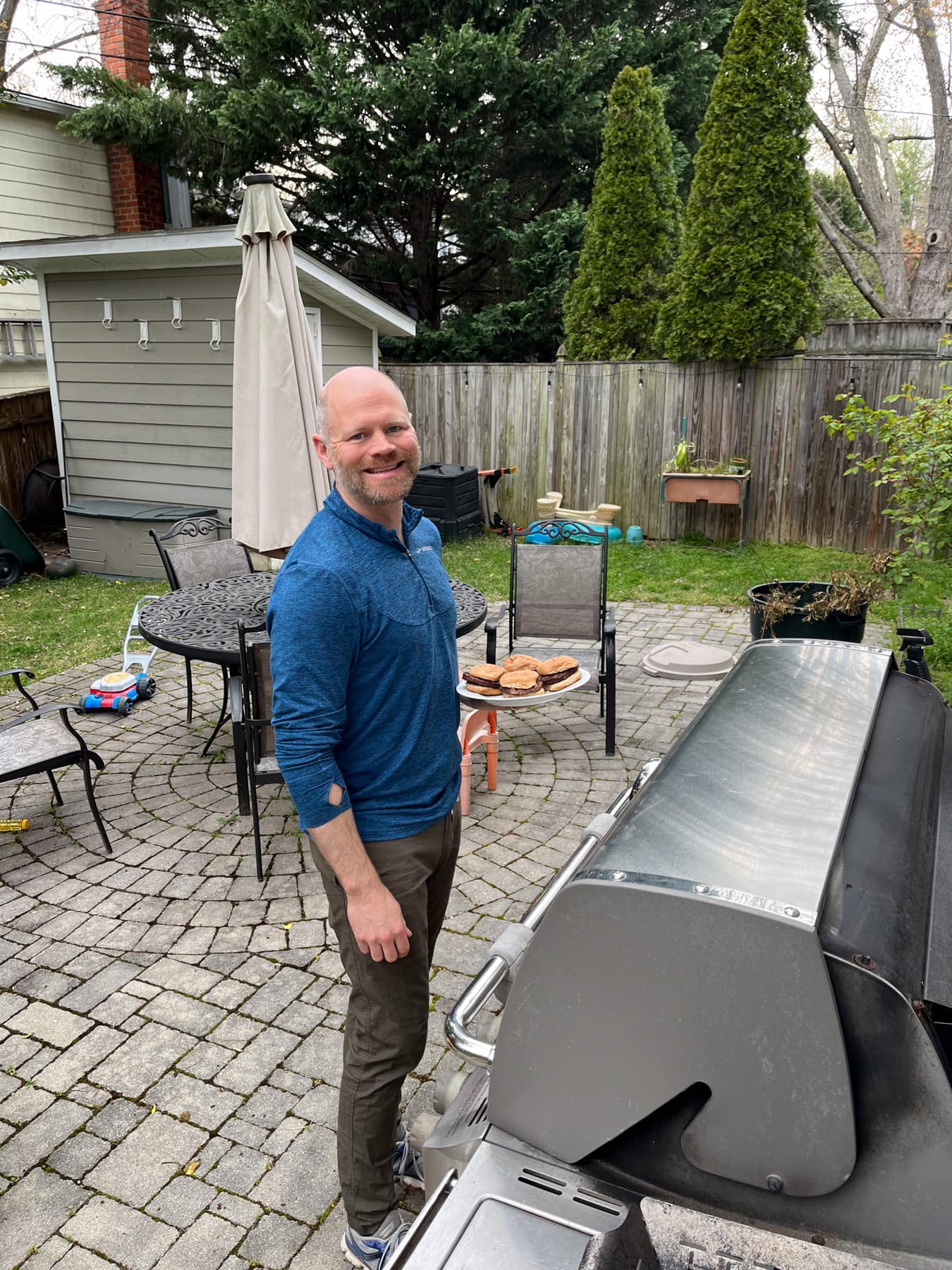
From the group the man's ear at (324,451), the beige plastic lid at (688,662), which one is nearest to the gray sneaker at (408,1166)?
the man's ear at (324,451)

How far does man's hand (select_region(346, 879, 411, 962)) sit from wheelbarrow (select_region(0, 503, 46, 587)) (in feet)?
28.6

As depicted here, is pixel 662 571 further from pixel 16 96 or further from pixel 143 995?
pixel 16 96

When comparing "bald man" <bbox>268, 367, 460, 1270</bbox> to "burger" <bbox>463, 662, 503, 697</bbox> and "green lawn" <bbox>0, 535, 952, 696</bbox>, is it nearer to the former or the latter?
"burger" <bbox>463, 662, 503, 697</bbox>

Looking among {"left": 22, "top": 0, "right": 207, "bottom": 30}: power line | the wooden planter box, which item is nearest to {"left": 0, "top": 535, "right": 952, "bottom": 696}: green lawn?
the wooden planter box

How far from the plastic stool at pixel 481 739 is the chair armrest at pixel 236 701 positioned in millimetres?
1068

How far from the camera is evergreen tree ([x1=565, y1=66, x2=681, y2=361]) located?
1103cm

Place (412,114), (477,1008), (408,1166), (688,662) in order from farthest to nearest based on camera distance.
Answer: (412,114) < (688,662) < (408,1166) < (477,1008)

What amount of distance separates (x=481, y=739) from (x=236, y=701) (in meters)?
1.24

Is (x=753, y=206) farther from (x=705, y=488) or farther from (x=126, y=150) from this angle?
(x=126, y=150)

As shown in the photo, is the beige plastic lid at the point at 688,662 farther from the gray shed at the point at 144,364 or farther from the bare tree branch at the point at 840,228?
the bare tree branch at the point at 840,228

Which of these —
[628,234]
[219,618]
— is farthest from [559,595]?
[628,234]

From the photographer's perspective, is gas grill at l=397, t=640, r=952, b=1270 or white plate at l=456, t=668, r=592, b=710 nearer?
gas grill at l=397, t=640, r=952, b=1270

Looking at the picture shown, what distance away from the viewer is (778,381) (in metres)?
9.94

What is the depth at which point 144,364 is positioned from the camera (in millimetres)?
9672
